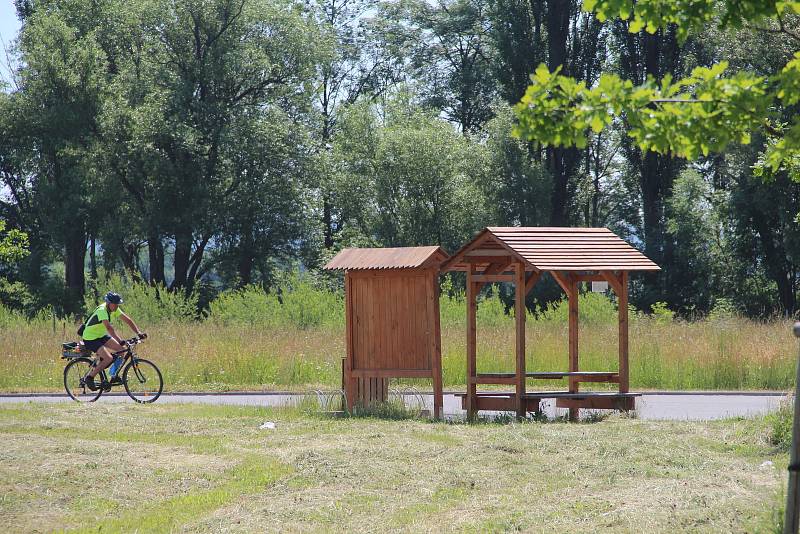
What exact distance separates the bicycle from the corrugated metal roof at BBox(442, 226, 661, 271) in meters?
5.88

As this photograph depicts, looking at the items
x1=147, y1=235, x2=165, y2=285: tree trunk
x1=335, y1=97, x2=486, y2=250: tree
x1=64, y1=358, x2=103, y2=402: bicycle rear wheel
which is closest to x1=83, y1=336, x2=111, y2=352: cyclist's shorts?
x1=64, y1=358, x2=103, y2=402: bicycle rear wheel

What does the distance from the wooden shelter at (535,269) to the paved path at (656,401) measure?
2.61 ft

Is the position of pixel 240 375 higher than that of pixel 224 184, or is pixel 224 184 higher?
pixel 224 184

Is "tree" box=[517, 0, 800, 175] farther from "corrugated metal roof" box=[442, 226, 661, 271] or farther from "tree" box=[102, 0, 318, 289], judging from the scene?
"tree" box=[102, 0, 318, 289]

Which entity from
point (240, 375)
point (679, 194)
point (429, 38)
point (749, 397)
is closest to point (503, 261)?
point (749, 397)

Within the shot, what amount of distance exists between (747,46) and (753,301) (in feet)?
34.1

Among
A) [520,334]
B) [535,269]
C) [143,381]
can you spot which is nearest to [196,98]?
[143,381]

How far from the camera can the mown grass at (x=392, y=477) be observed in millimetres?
9344

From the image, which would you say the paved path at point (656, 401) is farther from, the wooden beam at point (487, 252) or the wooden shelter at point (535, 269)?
the wooden beam at point (487, 252)

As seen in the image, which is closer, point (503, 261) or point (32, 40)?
point (503, 261)

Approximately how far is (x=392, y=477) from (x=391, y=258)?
639cm

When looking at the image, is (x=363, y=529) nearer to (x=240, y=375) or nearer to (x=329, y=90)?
(x=240, y=375)

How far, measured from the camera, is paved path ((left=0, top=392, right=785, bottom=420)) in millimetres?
17578

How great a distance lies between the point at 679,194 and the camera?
48906 millimetres
